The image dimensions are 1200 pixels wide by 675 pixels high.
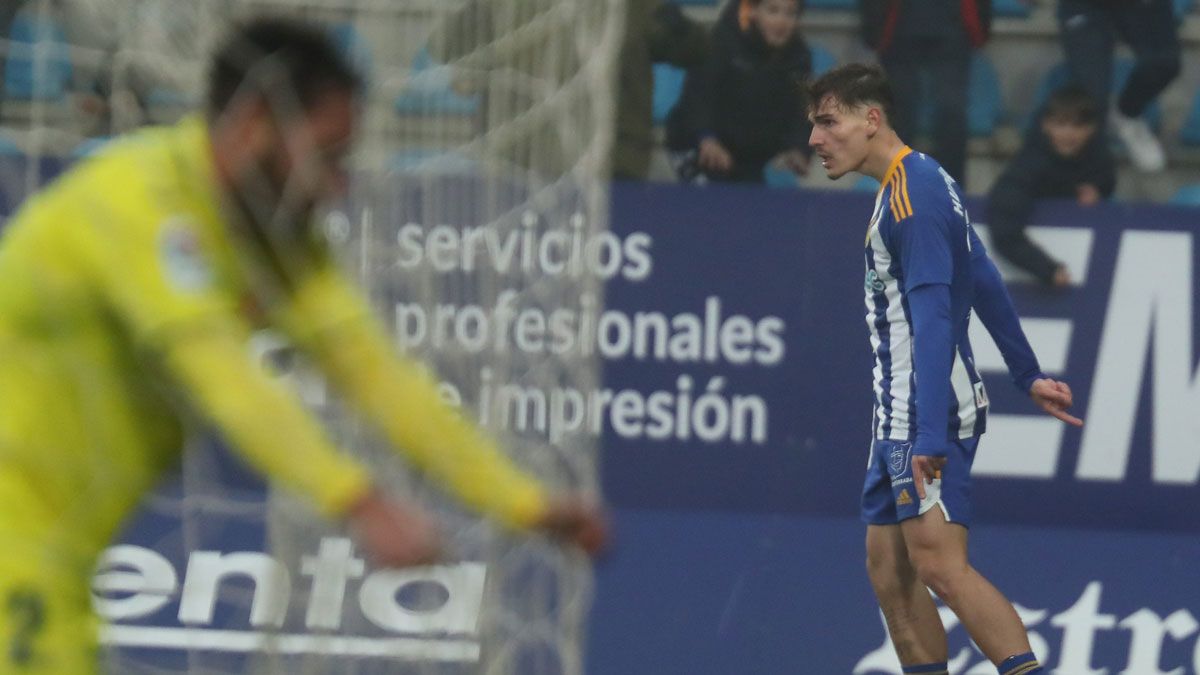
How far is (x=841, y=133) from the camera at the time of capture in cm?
457

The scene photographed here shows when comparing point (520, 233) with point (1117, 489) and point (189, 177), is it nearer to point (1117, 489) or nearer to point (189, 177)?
point (189, 177)

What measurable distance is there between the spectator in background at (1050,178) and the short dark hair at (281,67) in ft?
12.5

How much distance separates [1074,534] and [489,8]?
2691 mm

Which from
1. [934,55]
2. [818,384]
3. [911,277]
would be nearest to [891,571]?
[911,277]

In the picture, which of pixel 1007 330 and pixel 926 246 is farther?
pixel 1007 330

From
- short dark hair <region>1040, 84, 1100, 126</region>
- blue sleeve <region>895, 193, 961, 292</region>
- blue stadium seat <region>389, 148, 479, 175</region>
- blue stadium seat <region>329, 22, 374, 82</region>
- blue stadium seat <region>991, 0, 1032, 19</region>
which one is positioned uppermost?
blue stadium seat <region>329, 22, 374, 82</region>

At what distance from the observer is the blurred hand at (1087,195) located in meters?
6.01

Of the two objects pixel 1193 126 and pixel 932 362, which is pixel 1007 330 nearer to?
pixel 932 362

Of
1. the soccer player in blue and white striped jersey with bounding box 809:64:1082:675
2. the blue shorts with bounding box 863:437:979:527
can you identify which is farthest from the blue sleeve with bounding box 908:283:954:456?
the blue shorts with bounding box 863:437:979:527

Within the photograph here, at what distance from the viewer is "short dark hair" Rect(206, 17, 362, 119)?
2.45 m

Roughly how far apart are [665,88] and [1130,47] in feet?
4.95

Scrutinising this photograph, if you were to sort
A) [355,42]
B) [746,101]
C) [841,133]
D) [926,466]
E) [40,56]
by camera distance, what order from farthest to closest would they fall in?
[746,101]
[841,133]
[926,466]
[40,56]
[355,42]

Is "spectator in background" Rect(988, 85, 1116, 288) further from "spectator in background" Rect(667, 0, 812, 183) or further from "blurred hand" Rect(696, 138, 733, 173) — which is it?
"blurred hand" Rect(696, 138, 733, 173)

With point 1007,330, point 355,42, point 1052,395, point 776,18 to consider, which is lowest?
point 1052,395
